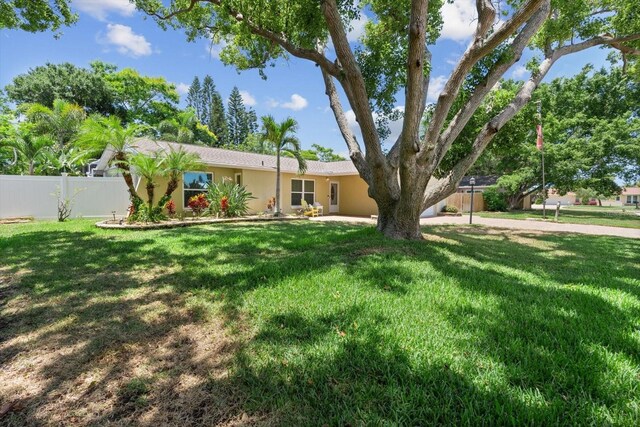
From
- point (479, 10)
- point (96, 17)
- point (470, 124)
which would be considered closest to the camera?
point (479, 10)

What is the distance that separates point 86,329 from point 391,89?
800 cm

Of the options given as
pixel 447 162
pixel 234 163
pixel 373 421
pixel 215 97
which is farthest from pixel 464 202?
pixel 215 97

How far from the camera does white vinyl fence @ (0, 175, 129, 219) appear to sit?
11.6 m

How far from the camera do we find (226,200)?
1330cm

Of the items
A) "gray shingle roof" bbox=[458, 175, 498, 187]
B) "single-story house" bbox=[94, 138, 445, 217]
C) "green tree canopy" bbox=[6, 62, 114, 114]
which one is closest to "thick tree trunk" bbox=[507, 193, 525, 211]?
"gray shingle roof" bbox=[458, 175, 498, 187]

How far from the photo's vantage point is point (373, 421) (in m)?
1.80

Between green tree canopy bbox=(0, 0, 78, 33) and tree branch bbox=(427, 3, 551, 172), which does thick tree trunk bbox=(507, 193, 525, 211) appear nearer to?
tree branch bbox=(427, 3, 551, 172)

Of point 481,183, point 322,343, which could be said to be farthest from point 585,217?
point 322,343

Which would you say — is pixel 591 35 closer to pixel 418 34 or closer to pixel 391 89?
pixel 391 89

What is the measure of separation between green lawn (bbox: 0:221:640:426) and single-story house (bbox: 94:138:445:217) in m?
9.28

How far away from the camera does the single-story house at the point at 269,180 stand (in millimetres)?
14164

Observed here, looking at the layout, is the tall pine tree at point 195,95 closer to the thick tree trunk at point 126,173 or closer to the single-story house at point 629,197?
the thick tree trunk at point 126,173

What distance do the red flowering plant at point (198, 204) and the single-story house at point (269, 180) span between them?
1.17 m

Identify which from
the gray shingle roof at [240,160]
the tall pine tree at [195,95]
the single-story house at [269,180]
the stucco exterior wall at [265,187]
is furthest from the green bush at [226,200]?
the tall pine tree at [195,95]
